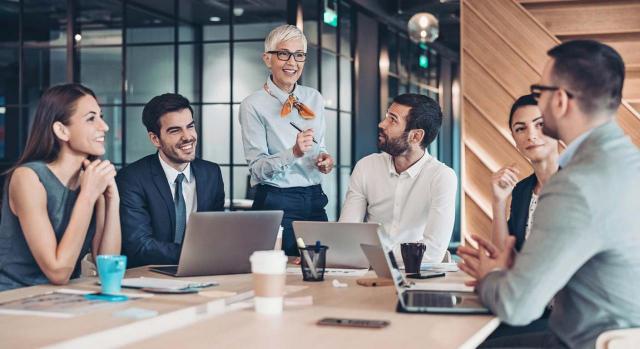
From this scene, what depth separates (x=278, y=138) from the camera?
12.6ft

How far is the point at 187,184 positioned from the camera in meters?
3.38

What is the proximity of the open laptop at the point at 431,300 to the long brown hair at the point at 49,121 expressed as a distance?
1193 mm

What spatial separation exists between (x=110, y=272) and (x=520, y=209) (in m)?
1.60

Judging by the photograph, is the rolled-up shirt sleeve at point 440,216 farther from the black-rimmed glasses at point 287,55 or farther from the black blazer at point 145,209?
the black blazer at point 145,209

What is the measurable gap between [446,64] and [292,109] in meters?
11.2

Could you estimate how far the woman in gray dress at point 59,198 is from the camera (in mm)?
2484

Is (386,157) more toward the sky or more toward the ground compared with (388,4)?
more toward the ground

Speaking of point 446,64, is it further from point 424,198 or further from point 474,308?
point 474,308

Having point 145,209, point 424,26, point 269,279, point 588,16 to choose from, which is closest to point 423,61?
point 424,26

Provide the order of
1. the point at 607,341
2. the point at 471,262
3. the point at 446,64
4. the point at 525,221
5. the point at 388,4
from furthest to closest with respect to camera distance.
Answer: the point at 446,64
the point at 388,4
the point at 525,221
the point at 471,262
the point at 607,341

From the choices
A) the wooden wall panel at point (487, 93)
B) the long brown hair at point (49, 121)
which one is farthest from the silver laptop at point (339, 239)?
the wooden wall panel at point (487, 93)

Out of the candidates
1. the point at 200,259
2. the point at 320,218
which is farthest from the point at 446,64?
the point at 200,259

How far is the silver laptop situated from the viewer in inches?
105

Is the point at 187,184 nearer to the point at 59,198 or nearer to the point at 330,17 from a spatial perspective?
the point at 59,198
